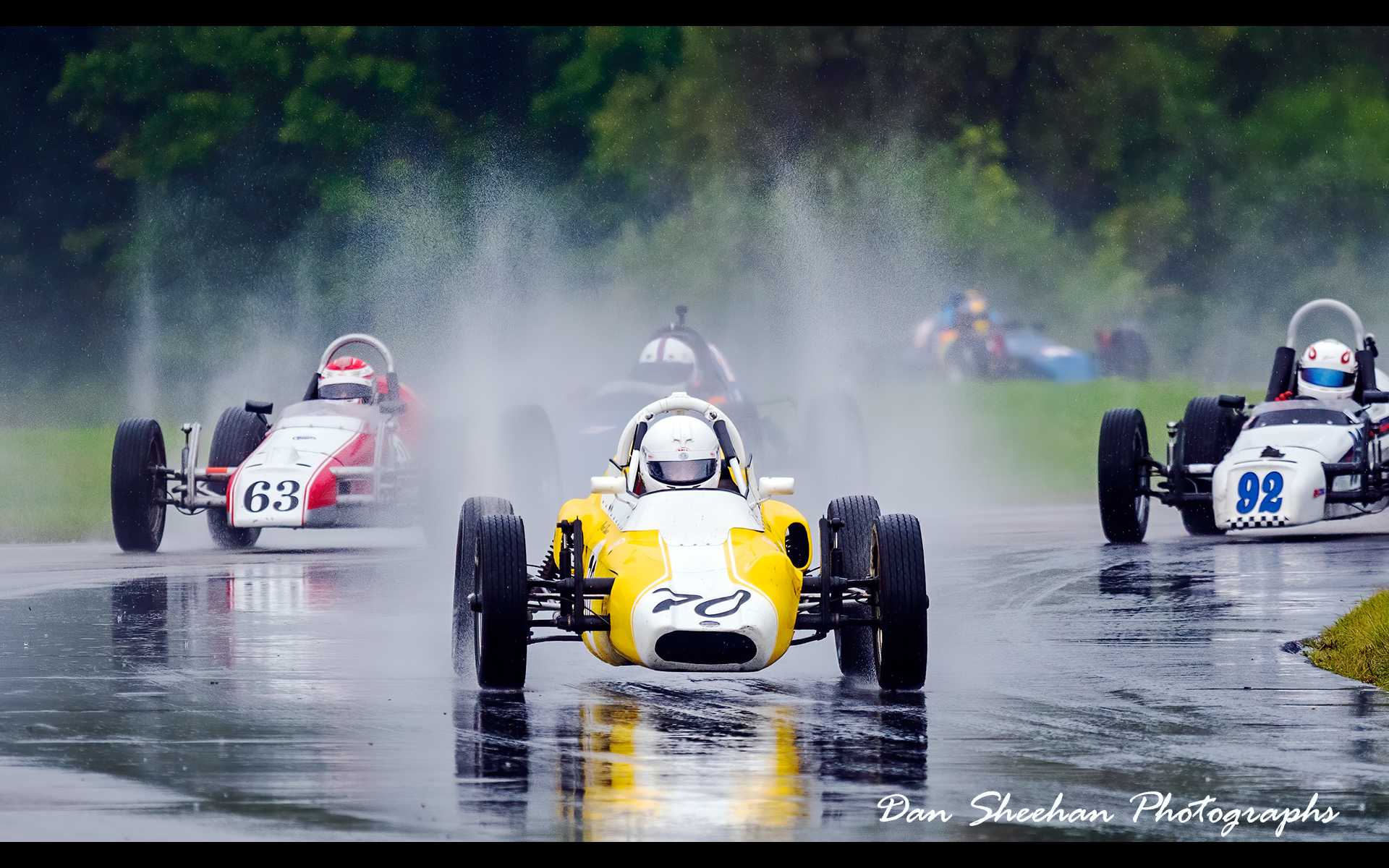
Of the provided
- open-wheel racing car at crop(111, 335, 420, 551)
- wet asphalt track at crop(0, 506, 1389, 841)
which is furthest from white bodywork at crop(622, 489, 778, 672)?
open-wheel racing car at crop(111, 335, 420, 551)

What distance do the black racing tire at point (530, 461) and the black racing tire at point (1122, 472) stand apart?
685cm

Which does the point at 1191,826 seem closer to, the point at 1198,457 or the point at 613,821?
the point at 613,821

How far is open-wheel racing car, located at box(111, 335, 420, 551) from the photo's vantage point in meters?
23.0

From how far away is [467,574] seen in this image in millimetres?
13969

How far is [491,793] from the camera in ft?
32.8

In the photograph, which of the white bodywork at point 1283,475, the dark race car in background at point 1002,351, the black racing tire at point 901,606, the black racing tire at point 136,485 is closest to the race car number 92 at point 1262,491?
the white bodywork at point 1283,475

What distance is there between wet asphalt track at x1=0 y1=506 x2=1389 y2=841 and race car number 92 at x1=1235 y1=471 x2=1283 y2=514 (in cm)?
252

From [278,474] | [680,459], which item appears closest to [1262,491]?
[278,474]

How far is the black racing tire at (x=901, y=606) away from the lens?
12.8 metres

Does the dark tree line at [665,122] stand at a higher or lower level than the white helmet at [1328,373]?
higher

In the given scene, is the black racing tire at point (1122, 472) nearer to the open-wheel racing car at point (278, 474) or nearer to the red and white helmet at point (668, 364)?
the red and white helmet at point (668, 364)

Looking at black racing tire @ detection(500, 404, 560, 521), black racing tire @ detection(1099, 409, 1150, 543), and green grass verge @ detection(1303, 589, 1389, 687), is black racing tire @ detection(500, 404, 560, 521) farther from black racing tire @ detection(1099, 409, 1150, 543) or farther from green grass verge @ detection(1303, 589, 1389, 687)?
green grass verge @ detection(1303, 589, 1389, 687)
